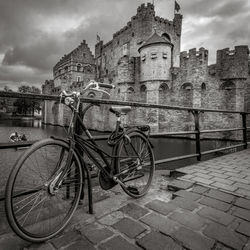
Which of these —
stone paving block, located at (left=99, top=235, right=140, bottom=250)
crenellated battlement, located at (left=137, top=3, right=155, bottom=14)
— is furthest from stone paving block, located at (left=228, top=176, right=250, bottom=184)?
crenellated battlement, located at (left=137, top=3, right=155, bottom=14)

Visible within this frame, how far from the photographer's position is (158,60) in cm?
2077

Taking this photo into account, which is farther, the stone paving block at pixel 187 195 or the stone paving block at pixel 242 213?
the stone paving block at pixel 187 195

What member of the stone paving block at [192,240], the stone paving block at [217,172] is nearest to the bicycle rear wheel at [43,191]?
the stone paving block at [192,240]

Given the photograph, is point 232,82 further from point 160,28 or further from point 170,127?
point 160,28

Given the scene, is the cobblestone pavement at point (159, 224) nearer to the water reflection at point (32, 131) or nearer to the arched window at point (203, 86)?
the water reflection at point (32, 131)

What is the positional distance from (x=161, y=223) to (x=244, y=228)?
667mm

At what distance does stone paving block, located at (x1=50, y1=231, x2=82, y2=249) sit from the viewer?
4.36 feet

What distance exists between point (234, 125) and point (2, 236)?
66.4ft

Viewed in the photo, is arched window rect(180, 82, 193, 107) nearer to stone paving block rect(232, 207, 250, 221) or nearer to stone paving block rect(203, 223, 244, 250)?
stone paving block rect(232, 207, 250, 221)

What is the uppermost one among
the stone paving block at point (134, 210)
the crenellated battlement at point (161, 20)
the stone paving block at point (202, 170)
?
the crenellated battlement at point (161, 20)

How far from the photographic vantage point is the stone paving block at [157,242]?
1294 mm

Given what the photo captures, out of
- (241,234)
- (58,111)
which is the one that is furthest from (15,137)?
(58,111)

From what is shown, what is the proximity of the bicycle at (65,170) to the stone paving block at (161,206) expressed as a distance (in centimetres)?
21

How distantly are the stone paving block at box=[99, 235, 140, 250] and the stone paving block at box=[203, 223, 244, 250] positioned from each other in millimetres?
608
